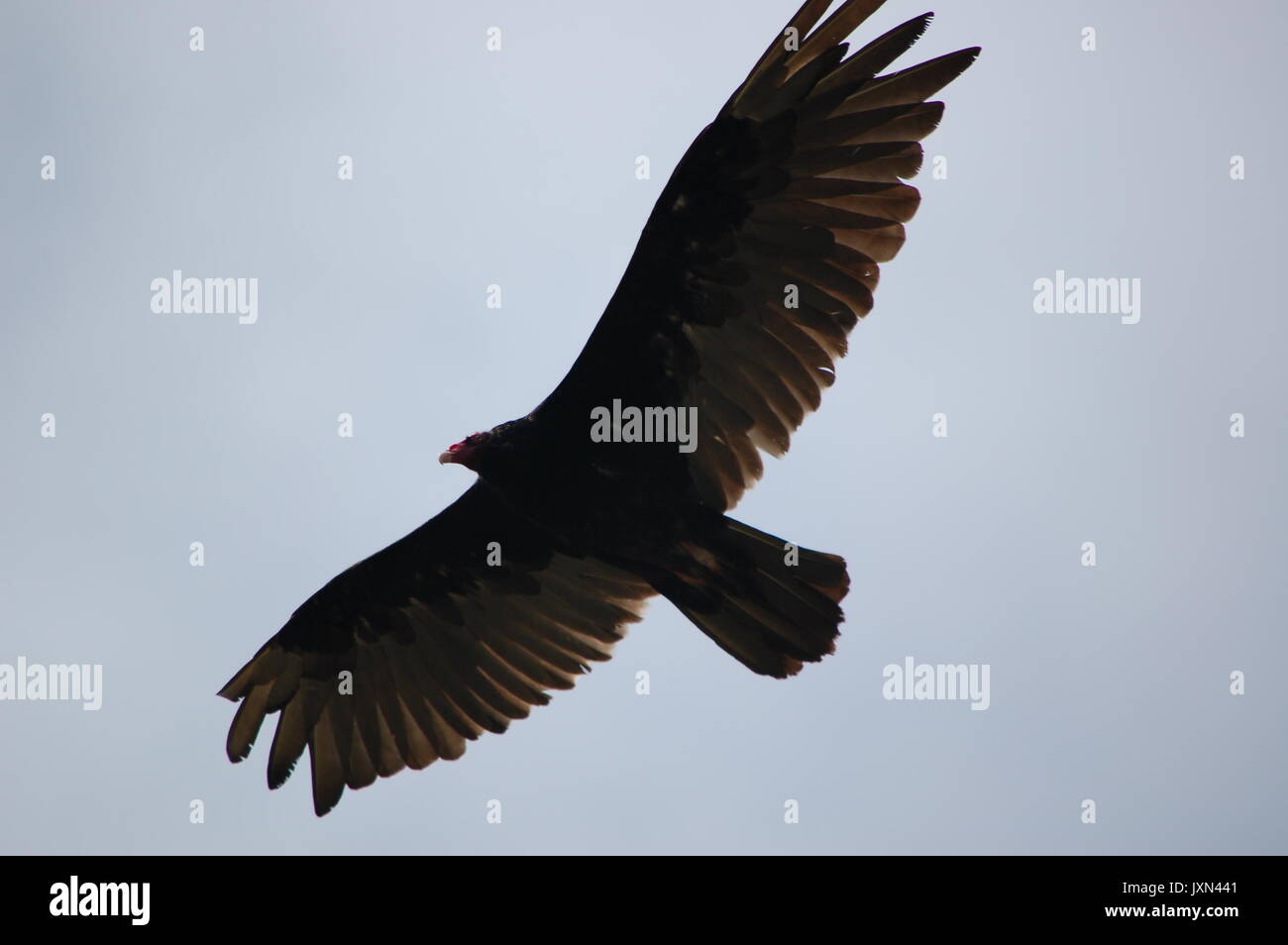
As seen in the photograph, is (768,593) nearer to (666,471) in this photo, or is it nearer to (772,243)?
(666,471)

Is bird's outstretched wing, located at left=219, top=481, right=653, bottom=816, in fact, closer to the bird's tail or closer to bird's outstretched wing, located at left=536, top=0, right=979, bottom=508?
the bird's tail

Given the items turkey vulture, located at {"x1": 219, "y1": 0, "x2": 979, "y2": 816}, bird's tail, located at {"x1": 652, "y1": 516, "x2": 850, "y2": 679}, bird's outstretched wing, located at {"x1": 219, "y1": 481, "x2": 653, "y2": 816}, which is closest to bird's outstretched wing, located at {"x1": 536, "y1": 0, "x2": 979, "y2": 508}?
turkey vulture, located at {"x1": 219, "y1": 0, "x2": 979, "y2": 816}

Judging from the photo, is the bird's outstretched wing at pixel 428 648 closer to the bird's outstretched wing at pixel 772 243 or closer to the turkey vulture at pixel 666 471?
the turkey vulture at pixel 666 471

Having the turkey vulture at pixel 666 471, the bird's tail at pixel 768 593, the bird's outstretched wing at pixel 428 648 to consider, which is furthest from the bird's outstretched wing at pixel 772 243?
the bird's outstretched wing at pixel 428 648

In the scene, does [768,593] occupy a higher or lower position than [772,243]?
lower

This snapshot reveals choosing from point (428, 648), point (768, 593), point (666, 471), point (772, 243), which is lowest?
point (428, 648)

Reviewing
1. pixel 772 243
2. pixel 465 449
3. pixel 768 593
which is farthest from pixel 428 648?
pixel 772 243

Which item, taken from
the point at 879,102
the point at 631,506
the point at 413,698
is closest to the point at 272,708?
the point at 413,698
